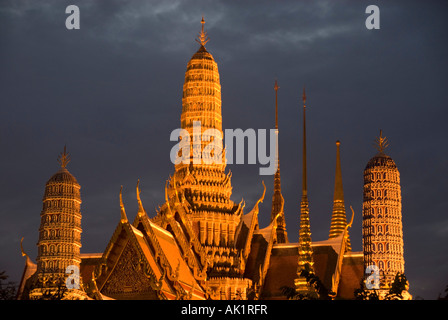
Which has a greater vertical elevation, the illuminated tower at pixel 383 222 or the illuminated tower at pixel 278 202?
the illuminated tower at pixel 278 202

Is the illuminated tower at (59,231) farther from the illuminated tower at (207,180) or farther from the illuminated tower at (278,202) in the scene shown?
the illuminated tower at (278,202)

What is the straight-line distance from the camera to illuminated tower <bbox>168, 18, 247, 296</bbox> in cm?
6372

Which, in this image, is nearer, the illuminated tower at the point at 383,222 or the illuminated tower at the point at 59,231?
the illuminated tower at the point at 59,231

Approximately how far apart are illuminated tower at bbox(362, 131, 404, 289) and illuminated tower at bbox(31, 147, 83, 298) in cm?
1267

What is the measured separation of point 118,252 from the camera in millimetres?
59594

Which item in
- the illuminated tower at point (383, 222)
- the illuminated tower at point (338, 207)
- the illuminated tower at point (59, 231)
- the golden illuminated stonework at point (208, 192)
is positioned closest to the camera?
the illuminated tower at point (59, 231)

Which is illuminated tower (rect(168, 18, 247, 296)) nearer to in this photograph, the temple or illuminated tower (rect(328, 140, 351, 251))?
the temple

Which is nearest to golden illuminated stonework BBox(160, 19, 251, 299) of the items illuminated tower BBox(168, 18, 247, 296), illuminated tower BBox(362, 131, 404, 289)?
illuminated tower BBox(168, 18, 247, 296)

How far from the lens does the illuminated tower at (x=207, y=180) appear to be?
2509 inches

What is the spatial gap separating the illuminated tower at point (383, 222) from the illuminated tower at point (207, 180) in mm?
7732

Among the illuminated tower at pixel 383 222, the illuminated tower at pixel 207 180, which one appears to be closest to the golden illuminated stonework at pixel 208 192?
the illuminated tower at pixel 207 180
